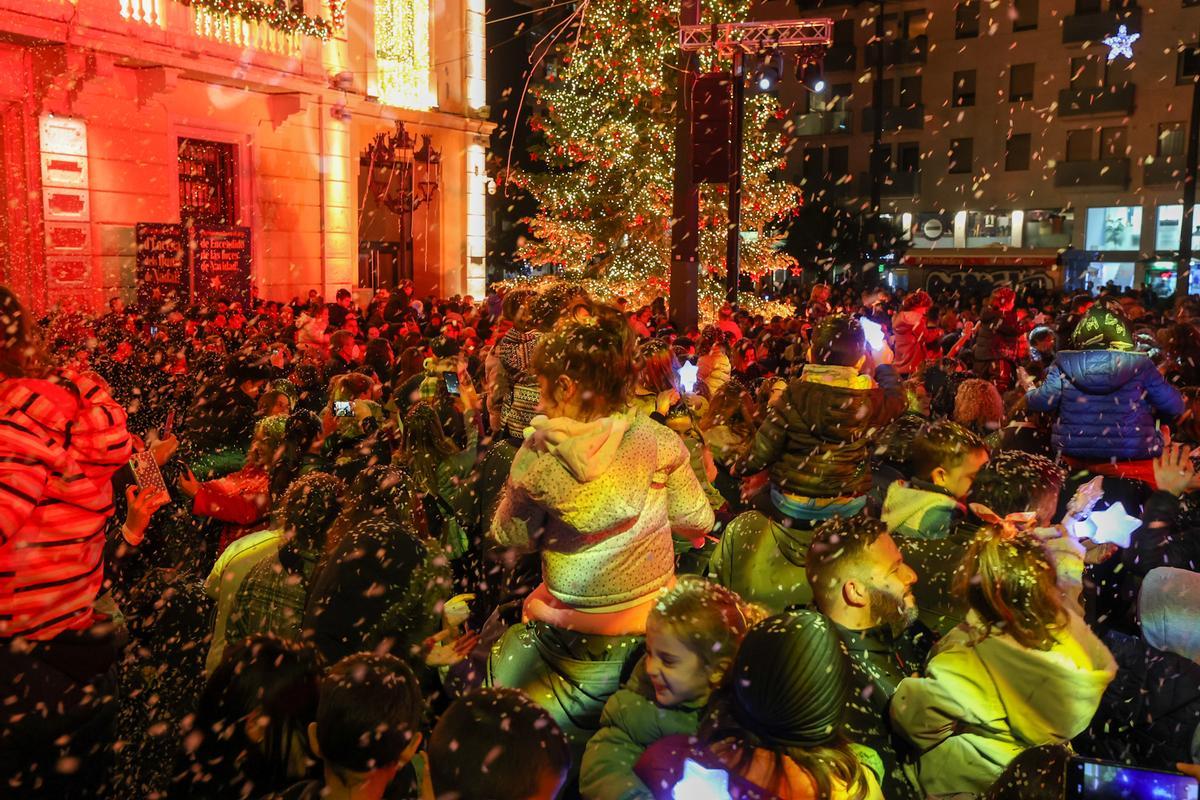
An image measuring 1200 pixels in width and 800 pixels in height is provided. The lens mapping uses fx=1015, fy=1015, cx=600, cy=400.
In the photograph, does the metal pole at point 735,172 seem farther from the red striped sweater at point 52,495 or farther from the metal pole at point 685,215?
the red striped sweater at point 52,495

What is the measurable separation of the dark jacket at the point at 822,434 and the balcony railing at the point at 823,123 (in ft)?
136

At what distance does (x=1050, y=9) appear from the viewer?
39.2 m

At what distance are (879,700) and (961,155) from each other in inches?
1657

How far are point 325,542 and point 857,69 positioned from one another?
43.5 m

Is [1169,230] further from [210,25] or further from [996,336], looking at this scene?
[210,25]

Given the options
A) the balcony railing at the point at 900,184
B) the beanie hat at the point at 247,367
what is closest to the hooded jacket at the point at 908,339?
the beanie hat at the point at 247,367

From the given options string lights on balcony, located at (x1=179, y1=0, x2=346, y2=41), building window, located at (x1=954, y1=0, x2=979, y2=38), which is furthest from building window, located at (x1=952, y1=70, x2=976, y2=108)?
string lights on balcony, located at (x1=179, y1=0, x2=346, y2=41)

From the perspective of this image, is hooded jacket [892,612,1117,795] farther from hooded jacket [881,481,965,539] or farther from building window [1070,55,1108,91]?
building window [1070,55,1108,91]

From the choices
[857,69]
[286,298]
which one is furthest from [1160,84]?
[286,298]

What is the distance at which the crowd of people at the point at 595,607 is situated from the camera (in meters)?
2.26

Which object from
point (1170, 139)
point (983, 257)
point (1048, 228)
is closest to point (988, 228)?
point (1048, 228)

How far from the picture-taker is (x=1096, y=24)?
38.1 m

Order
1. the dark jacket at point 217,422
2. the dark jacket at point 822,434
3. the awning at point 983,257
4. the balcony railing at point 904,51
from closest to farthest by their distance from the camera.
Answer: the dark jacket at point 822,434
the dark jacket at point 217,422
the awning at point 983,257
the balcony railing at point 904,51

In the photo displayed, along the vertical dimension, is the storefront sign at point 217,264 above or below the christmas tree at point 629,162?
below
